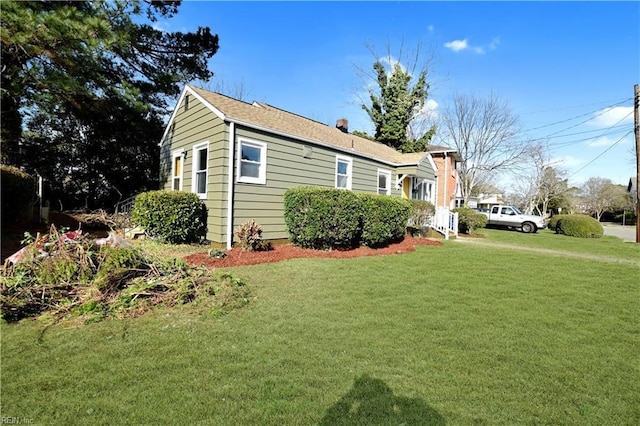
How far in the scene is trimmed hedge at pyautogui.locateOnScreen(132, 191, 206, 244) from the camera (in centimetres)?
813

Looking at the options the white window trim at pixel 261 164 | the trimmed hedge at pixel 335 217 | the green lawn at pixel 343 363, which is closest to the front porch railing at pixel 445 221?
the trimmed hedge at pixel 335 217

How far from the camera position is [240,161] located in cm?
853

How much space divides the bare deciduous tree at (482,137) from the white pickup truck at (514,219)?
15.7 feet

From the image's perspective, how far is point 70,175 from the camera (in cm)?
1520

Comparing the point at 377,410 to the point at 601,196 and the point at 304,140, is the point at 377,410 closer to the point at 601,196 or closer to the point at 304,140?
the point at 304,140

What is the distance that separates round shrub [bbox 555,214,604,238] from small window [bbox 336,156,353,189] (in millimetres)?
13692

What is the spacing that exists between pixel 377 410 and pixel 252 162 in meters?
7.64

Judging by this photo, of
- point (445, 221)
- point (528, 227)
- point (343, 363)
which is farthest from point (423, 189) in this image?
point (343, 363)

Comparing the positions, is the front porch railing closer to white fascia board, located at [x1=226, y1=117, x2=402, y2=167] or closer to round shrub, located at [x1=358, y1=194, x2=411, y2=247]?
white fascia board, located at [x1=226, y1=117, x2=402, y2=167]

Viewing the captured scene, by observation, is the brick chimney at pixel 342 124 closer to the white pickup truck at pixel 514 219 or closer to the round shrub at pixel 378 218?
the round shrub at pixel 378 218

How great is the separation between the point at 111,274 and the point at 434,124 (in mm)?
27594

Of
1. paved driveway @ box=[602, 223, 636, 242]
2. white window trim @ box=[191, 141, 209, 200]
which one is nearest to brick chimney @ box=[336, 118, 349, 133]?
white window trim @ box=[191, 141, 209, 200]

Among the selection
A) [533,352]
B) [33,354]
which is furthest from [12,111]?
[533,352]

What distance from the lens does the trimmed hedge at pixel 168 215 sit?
8133 mm
